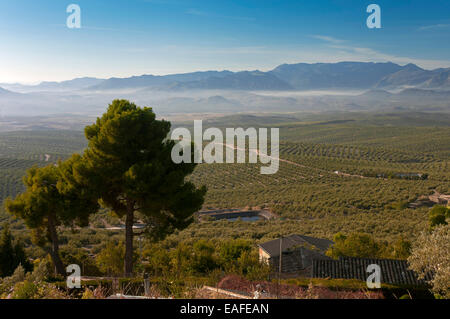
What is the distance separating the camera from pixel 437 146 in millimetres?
85875

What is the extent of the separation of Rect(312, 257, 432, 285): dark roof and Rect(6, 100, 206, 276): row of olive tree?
4856 millimetres

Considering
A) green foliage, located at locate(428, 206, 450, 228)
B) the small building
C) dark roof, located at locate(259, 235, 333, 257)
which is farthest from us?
green foliage, located at locate(428, 206, 450, 228)

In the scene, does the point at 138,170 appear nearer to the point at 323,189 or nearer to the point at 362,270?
the point at 362,270

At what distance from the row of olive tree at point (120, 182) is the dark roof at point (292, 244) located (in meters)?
5.94

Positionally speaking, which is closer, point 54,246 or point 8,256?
point 54,246

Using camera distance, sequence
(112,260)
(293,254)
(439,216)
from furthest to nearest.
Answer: (439,216), (293,254), (112,260)

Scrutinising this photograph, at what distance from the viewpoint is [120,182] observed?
1056cm

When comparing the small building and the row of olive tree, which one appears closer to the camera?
the row of olive tree

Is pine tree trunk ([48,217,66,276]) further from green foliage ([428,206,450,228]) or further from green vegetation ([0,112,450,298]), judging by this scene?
green foliage ([428,206,450,228])

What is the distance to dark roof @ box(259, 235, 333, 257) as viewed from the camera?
608 inches

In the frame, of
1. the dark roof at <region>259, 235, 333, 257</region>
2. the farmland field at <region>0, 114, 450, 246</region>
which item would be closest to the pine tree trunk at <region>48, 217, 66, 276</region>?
the dark roof at <region>259, 235, 333, 257</region>

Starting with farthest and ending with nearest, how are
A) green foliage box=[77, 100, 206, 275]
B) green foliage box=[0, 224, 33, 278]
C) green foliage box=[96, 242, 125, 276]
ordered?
1. green foliage box=[96, 242, 125, 276]
2. green foliage box=[0, 224, 33, 278]
3. green foliage box=[77, 100, 206, 275]

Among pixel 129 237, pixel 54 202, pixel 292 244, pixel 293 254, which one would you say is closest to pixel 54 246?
pixel 54 202

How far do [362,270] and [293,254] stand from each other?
3.98m
